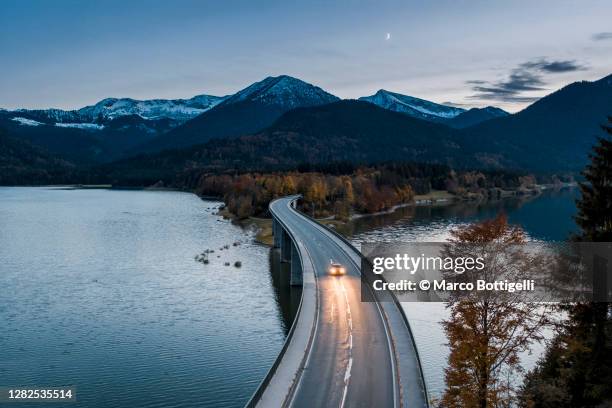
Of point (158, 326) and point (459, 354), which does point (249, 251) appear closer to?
point (158, 326)

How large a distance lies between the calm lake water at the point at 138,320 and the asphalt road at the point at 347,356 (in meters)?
5.59

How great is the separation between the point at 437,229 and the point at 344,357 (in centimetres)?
8681

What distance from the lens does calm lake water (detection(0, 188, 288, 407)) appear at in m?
36.5

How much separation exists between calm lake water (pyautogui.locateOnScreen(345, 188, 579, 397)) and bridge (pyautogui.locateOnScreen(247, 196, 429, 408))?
4.11 meters

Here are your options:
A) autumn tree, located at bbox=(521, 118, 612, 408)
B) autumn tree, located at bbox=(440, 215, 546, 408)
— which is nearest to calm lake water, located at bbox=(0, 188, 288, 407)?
autumn tree, located at bbox=(440, 215, 546, 408)

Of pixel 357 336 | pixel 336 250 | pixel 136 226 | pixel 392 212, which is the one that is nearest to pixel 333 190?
pixel 392 212

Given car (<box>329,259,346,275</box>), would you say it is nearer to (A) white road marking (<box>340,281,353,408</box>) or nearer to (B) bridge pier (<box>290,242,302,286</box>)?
(A) white road marking (<box>340,281,353,408</box>)

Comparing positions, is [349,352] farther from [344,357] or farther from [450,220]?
[450,220]

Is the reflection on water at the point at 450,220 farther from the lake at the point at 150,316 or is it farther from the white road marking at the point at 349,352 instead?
the white road marking at the point at 349,352

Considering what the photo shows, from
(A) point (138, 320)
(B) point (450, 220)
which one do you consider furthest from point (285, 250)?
(B) point (450, 220)

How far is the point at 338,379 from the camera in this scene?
28.4m

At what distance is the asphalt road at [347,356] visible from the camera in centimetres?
2630

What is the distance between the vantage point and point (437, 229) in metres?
115

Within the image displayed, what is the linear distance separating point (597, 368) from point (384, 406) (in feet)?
38.1
